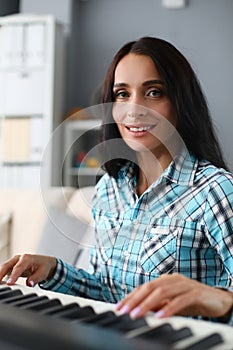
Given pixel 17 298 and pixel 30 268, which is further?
pixel 30 268

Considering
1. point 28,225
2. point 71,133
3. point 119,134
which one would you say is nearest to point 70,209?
point 28,225

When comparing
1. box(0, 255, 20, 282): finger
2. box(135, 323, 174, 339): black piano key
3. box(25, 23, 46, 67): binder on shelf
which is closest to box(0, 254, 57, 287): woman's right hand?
box(0, 255, 20, 282): finger

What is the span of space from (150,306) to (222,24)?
4014 millimetres

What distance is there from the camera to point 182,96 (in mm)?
1231

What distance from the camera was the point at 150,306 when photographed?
0.68m

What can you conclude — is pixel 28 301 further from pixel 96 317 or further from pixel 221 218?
pixel 221 218

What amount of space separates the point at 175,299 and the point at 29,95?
4055 mm

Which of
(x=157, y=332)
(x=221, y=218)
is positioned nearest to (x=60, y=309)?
(x=157, y=332)

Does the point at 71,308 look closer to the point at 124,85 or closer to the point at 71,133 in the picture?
the point at 124,85

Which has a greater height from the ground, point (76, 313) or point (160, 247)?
point (76, 313)

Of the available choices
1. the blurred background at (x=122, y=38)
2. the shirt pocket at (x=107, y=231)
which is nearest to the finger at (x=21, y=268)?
the shirt pocket at (x=107, y=231)

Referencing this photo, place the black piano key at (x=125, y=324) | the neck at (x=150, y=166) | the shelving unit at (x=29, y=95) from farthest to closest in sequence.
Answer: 1. the shelving unit at (x=29, y=95)
2. the neck at (x=150, y=166)
3. the black piano key at (x=125, y=324)

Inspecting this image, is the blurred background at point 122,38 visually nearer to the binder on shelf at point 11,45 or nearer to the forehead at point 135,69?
the binder on shelf at point 11,45

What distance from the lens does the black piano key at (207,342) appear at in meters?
0.52
